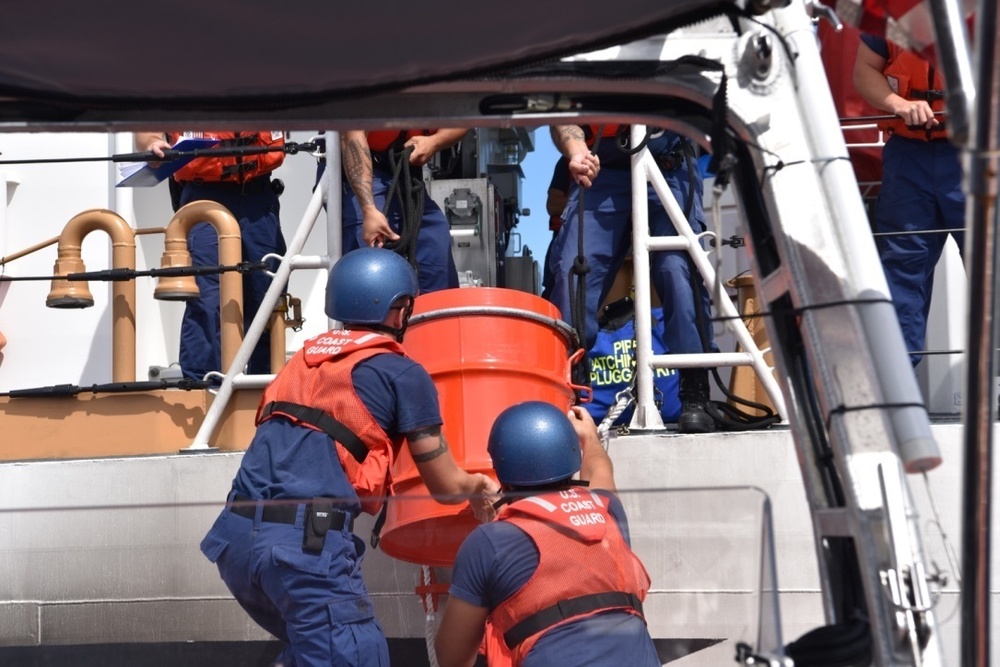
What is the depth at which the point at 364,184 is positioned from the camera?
5.21m

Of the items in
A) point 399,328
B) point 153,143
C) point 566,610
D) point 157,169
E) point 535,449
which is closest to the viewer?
point 566,610

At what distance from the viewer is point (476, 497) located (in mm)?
1900

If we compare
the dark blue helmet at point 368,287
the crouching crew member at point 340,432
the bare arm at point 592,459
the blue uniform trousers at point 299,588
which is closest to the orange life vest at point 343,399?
the crouching crew member at point 340,432

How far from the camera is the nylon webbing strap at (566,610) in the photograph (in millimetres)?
2475

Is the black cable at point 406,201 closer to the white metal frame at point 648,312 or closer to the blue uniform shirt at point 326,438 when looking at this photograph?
the white metal frame at point 648,312

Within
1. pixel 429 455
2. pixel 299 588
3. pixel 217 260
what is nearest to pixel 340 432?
pixel 429 455

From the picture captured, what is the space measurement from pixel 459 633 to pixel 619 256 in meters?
3.15

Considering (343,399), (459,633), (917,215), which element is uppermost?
(917,215)

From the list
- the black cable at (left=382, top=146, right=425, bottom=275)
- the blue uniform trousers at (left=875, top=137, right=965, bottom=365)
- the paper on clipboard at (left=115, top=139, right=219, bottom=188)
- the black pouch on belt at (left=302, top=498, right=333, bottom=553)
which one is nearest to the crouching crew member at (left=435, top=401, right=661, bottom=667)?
the black pouch on belt at (left=302, top=498, right=333, bottom=553)

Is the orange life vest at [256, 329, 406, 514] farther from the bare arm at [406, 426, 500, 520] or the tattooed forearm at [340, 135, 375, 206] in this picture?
the tattooed forearm at [340, 135, 375, 206]

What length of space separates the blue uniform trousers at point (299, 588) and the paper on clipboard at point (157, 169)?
270cm

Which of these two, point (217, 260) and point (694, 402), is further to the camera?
point (217, 260)

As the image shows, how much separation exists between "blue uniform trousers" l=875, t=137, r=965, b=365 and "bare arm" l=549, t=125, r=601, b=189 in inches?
48.4

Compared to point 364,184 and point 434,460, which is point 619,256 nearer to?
point 364,184
